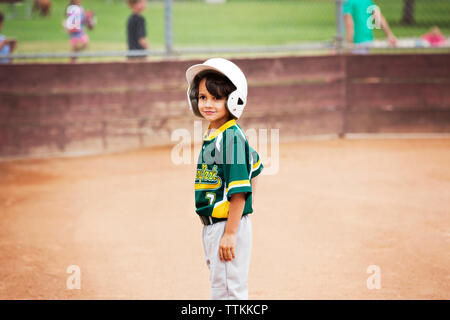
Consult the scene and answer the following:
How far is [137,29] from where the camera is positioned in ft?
29.9

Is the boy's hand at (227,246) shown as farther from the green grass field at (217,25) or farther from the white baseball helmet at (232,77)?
the green grass field at (217,25)

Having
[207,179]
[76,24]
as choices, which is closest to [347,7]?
[76,24]

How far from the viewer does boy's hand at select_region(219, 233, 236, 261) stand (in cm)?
303

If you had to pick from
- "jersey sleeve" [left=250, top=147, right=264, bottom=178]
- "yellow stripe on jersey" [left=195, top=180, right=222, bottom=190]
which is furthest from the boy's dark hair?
"yellow stripe on jersey" [left=195, top=180, right=222, bottom=190]

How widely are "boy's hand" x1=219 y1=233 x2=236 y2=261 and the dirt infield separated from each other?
1104 mm

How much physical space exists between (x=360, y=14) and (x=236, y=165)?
22.4ft

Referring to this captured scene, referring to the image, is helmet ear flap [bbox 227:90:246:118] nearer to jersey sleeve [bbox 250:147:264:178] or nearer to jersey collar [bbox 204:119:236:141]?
jersey collar [bbox 204:119:236:141]

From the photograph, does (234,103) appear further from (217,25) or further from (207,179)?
(217,25)

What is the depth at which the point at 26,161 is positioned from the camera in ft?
26.9

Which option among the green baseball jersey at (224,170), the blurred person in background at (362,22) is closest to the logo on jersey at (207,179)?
the green baseball jersey at (224,170)

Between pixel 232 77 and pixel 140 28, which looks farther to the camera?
pixel 140 28

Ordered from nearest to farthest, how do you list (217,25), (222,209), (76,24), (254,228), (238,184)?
(238,184), (222,209), (254,228), (76,24), (217,25)

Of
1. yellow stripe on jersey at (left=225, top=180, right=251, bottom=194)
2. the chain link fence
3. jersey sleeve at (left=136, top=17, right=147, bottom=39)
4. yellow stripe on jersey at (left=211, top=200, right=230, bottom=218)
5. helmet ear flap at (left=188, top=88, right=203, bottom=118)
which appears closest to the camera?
yellow stripe on jersey at (left=225, top=180, right=251, bottom=194)
